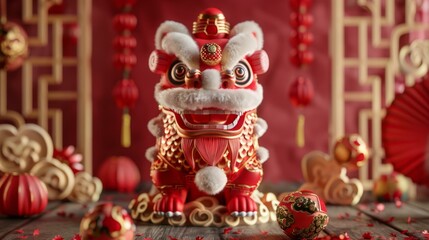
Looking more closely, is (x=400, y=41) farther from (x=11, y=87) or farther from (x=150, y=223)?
(x=11, y=87)

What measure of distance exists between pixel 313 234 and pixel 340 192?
0.58 m

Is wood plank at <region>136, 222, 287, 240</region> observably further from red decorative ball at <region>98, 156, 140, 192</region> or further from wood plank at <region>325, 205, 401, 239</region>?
red decorative ball at <region>98, 156, 140, 192</region>

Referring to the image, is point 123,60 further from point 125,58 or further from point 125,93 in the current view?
point 125,93

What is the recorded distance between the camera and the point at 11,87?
2307 millimetres

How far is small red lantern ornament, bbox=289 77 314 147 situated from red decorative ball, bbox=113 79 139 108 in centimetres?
58

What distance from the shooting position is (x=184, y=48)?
148cm

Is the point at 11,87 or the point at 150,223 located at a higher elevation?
the point at 11,87

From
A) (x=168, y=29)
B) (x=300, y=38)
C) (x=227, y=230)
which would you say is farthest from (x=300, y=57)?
(x=227, y=230)

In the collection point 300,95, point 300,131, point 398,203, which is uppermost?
point 300,95

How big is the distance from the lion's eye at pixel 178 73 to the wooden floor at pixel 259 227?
1.24 feet

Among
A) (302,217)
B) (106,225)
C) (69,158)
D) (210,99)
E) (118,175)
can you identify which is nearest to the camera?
(106,225)

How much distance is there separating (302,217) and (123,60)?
3.62ft

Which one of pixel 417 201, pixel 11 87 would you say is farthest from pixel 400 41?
pixel 11 87

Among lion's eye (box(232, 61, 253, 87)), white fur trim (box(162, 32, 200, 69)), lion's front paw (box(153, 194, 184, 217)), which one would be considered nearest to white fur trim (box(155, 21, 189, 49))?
white fur trim (box(162, 32, 200, 69))
